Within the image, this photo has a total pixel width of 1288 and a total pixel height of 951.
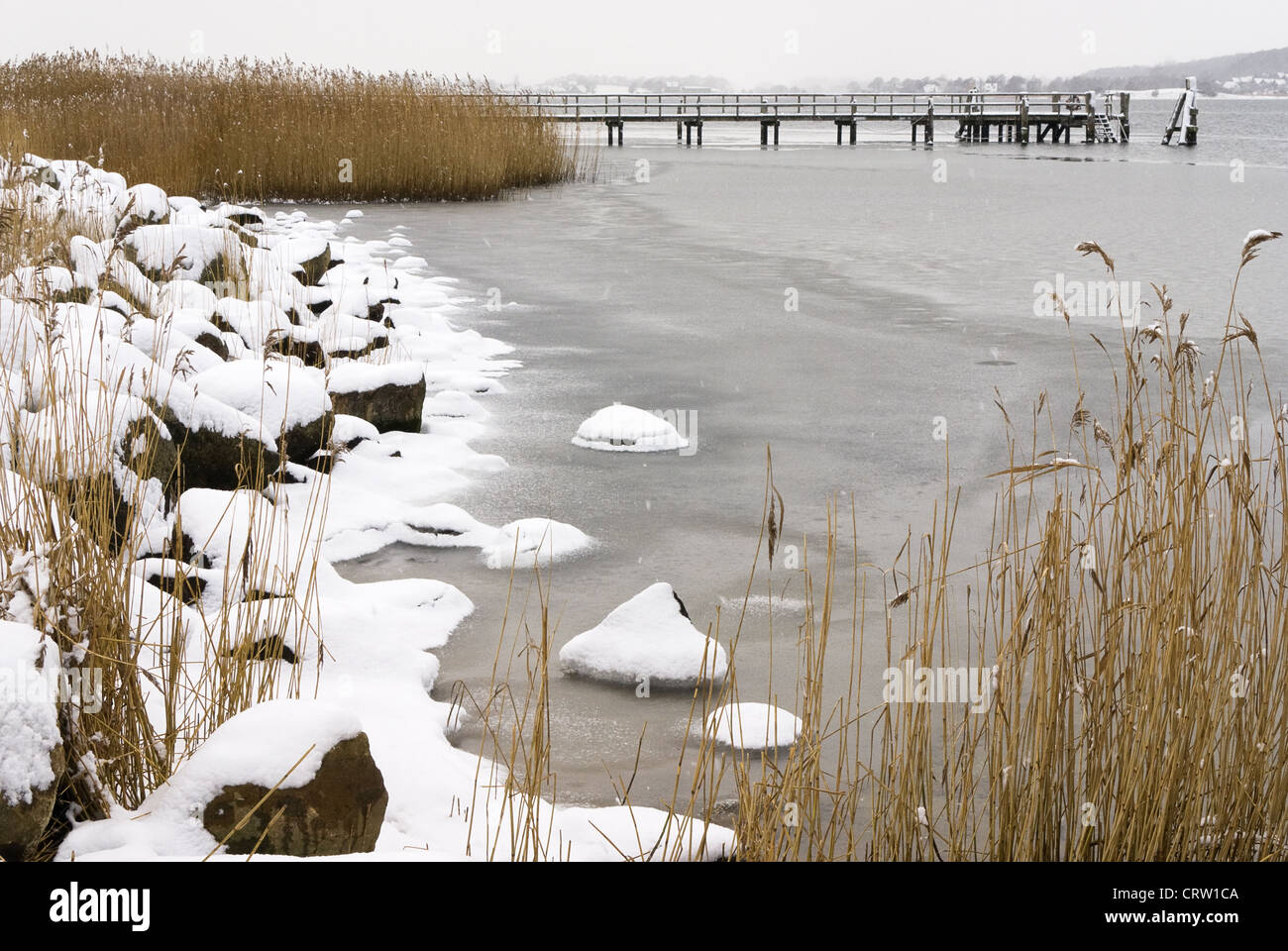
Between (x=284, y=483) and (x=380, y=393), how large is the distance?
1.10 metres

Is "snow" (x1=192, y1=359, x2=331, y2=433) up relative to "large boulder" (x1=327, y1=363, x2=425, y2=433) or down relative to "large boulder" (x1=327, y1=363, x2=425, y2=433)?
up

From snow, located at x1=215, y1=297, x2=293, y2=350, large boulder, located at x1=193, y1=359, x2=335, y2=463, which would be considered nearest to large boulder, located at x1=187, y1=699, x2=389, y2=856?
large boulder, located at x1=193, y1=359, x2=335, y2=463

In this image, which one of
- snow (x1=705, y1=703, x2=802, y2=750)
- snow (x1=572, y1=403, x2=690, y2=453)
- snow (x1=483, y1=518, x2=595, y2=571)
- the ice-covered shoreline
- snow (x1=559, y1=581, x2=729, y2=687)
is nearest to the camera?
the ice-covered shoreline

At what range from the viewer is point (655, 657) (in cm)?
320

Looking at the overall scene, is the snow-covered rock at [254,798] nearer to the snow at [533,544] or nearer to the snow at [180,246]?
the snow at [533,544]

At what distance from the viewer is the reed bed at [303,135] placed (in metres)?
14.7

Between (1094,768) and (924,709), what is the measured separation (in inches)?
12.9

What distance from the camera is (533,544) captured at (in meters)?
4.14

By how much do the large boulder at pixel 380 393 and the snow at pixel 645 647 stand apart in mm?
2496

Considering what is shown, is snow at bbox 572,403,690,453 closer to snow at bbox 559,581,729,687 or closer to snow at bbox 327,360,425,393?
snow at bbox 327,360,425,393

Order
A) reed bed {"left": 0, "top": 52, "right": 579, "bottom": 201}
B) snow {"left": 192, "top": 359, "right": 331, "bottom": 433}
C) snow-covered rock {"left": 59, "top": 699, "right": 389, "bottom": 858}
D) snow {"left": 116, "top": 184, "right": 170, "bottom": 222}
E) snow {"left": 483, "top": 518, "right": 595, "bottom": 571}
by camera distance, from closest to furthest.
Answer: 1. snow-covered rock {"left": 59, "top": 699, "right": 389, "bottom": 858}
2. snow {"left": 483, "top": 518, "right": 595, "bottom": 571}
3. snow {"left": 192, "top": 359, "right": 331, "bottom": 433}
4. snow {"left": 116, "top": 184, "right": 170, "bottom": 222}
5. reed bed {"left": 0, "top": 52, "right": 579, "bottom": 201}

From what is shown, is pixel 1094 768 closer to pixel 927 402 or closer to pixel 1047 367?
pixel 927 402

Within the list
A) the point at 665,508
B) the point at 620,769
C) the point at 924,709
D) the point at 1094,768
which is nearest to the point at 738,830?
the point at 924,709

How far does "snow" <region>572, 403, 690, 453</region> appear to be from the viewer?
214 inches
